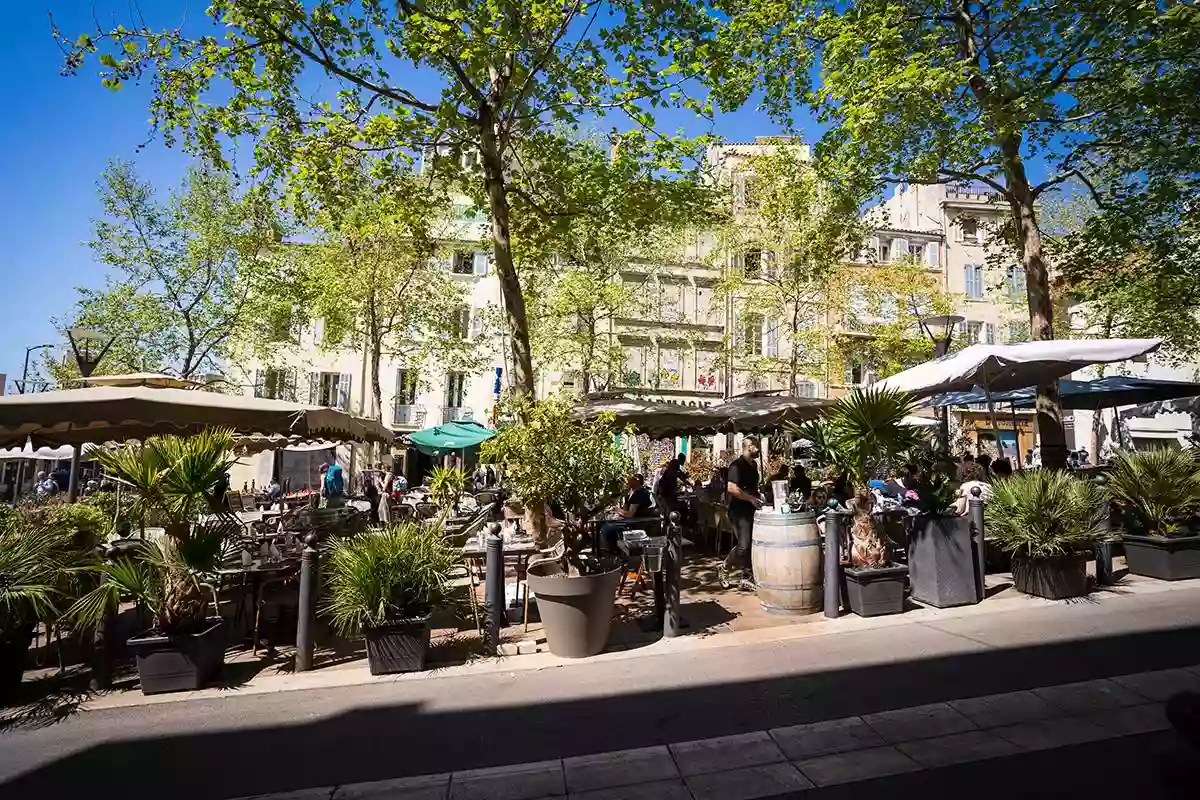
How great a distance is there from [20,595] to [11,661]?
2.04ft

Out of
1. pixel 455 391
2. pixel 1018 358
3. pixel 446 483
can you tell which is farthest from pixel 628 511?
pixel 455 391

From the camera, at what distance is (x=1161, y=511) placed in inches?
282

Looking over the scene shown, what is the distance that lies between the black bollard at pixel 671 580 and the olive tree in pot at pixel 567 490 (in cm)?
50

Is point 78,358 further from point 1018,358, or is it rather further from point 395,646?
point 1018,358

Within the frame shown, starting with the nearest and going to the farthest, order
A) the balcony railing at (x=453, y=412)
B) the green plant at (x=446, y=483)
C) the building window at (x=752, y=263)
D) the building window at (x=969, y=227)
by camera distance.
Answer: the green plant at (x=446, y=483) < the building window at (x=752, y=263) < the balcony railing at (x=453, y=412) < the building window at (x=969, y=227)

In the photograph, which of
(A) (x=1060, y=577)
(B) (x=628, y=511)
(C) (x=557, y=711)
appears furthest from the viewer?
(B) (x=628, y=511)

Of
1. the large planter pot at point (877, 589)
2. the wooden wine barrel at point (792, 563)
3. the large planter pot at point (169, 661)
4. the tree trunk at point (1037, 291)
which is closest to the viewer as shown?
the large planter pot at point (169, 661)

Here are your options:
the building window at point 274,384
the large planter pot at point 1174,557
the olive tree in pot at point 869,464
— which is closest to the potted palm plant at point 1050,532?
the large planter pot at point 1174,557

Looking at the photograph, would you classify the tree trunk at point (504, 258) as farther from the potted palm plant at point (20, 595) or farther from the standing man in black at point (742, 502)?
the potted palm plant at point (20, 595)

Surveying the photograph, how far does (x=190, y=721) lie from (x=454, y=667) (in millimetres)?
1868

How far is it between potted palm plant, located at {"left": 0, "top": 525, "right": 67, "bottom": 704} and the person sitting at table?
5.36m

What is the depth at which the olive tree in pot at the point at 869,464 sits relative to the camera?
605 centimetres

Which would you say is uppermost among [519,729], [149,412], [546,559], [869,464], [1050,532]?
[149,412]

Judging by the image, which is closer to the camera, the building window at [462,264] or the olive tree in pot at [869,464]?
the olive tree in pot at [869,464]
